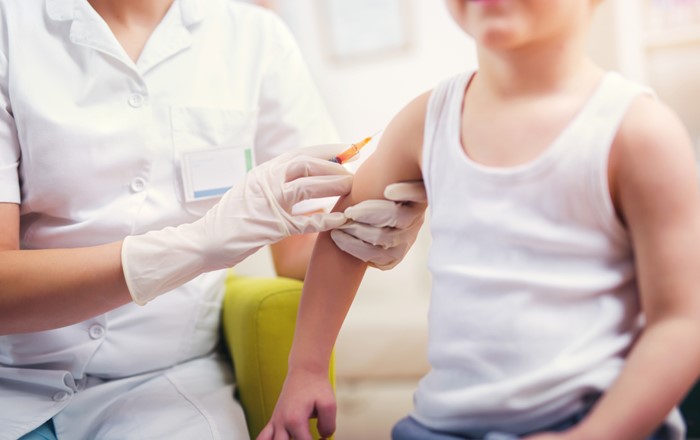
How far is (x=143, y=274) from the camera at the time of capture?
1081mm

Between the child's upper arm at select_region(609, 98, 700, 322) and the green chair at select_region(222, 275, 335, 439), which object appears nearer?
the child's upper arm at select_region(609, 98, 700, 322)

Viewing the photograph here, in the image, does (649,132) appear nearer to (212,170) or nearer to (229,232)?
(229,232)

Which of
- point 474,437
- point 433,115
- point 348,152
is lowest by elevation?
point 474,437

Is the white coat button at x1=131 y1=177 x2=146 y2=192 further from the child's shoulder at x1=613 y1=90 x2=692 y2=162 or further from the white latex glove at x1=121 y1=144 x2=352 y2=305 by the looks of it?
the child's shoulder at x1=613 y1=90 x2=692 y2=162

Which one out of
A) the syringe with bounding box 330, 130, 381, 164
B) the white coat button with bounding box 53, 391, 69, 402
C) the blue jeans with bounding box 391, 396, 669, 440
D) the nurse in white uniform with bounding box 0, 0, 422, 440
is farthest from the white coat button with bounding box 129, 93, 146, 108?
the blue jeans with bounding box 391, 396, 669, 440

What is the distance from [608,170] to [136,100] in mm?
864

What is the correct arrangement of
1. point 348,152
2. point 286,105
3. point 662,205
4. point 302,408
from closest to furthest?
point 662,205 → point 302,408 → point 348,152 → point 286,105

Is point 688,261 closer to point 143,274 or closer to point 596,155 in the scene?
point 596,155

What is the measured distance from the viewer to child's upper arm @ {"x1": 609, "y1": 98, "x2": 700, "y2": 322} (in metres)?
0.70

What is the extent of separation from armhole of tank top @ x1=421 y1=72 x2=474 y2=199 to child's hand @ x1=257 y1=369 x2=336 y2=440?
343 mm

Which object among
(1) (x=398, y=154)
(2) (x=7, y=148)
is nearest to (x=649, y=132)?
(1) (x=398, y=154)

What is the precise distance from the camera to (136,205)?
49.5 inches

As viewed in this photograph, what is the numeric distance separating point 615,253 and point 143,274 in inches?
27.0

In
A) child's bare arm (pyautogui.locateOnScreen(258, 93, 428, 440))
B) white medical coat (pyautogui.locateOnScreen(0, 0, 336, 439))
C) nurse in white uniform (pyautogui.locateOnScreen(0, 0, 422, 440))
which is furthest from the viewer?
white medical coat (pyautogui.locateOnScreen(0, 0, 336, 439))
